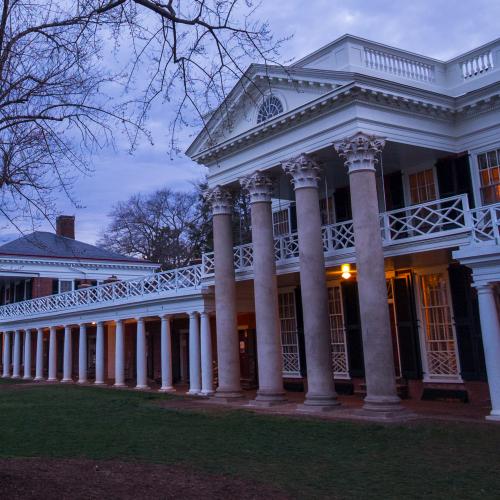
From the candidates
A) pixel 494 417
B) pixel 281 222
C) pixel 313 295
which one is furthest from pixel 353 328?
pixel 494 417

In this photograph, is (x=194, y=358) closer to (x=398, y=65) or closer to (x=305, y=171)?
(x=305, y=171)

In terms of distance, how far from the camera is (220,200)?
20688mm

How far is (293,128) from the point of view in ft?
57.5

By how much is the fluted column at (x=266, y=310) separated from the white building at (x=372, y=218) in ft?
0.14

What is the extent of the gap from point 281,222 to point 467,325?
378 inches

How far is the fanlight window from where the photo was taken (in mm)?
18234

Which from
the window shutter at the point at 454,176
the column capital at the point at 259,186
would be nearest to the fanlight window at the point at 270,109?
the column capital at the point at 259,186

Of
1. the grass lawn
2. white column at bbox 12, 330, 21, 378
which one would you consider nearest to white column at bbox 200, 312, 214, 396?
the grass lawn

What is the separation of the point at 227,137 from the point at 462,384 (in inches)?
408

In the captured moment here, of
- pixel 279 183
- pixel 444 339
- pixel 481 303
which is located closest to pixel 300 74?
pixel 279 183

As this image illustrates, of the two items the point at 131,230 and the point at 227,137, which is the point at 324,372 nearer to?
the point at 227,137

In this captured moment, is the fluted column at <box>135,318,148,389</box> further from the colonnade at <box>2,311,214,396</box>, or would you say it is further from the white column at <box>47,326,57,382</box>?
the white column at <box>47,326,57,382</box>

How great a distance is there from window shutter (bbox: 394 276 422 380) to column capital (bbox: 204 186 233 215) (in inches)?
240

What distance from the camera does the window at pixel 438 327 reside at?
17.8 meters
